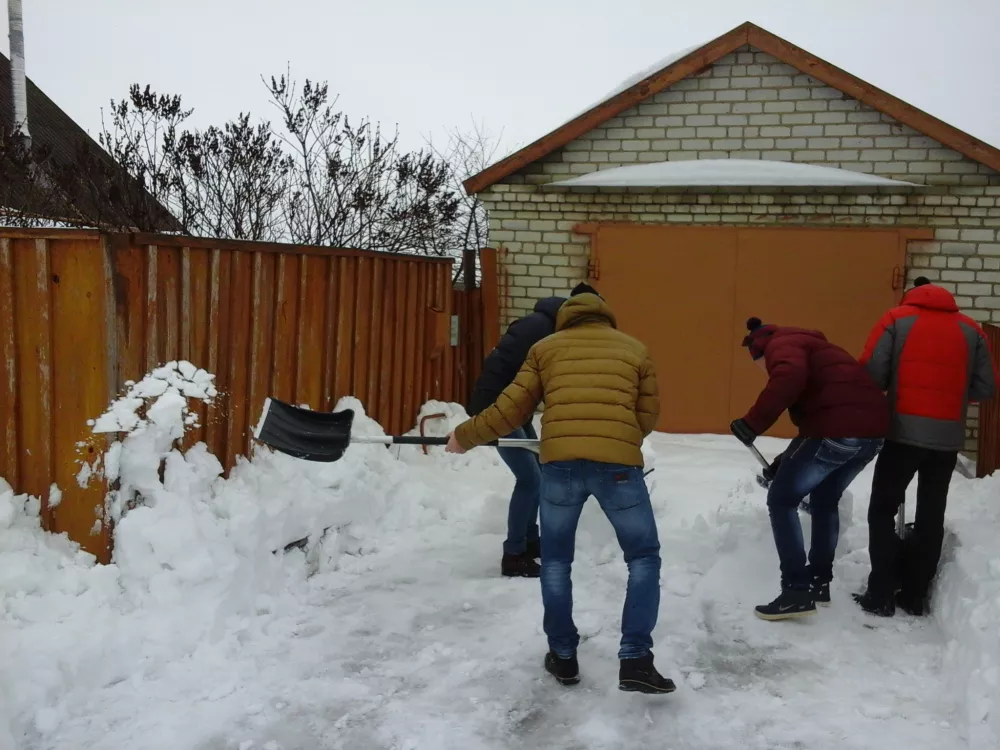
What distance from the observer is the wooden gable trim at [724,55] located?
7930mm

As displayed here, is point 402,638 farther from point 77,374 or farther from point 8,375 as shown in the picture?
point 8,375

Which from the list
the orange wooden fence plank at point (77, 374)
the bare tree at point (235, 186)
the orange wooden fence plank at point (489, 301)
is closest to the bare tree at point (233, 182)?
the bare tree at point (235, 186)

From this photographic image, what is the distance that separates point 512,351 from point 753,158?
16.3ft

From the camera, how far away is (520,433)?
5.27 metres

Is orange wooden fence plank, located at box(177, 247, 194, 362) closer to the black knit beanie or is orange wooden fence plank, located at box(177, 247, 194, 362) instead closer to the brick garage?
the black knit beanie

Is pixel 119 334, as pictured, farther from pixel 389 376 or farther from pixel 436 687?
pixel 389 376

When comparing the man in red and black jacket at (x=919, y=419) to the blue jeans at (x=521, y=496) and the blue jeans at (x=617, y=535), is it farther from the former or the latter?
the blue jeans at (x=521, y=496)

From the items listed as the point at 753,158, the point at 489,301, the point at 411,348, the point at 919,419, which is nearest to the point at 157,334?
the point at 411,348

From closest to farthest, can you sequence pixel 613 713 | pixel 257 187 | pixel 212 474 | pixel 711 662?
pixel 613 713, pixel 711 662, pixel 212 474, pixel 257 187

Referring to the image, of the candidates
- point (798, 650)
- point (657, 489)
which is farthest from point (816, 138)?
A: point (798, 650)

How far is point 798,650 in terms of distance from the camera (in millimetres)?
4094

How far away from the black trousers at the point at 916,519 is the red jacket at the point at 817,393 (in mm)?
223

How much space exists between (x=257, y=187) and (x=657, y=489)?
881 cm

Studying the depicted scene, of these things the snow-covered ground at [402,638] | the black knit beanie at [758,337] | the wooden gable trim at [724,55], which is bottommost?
the snow-covered ground at [402,638]
